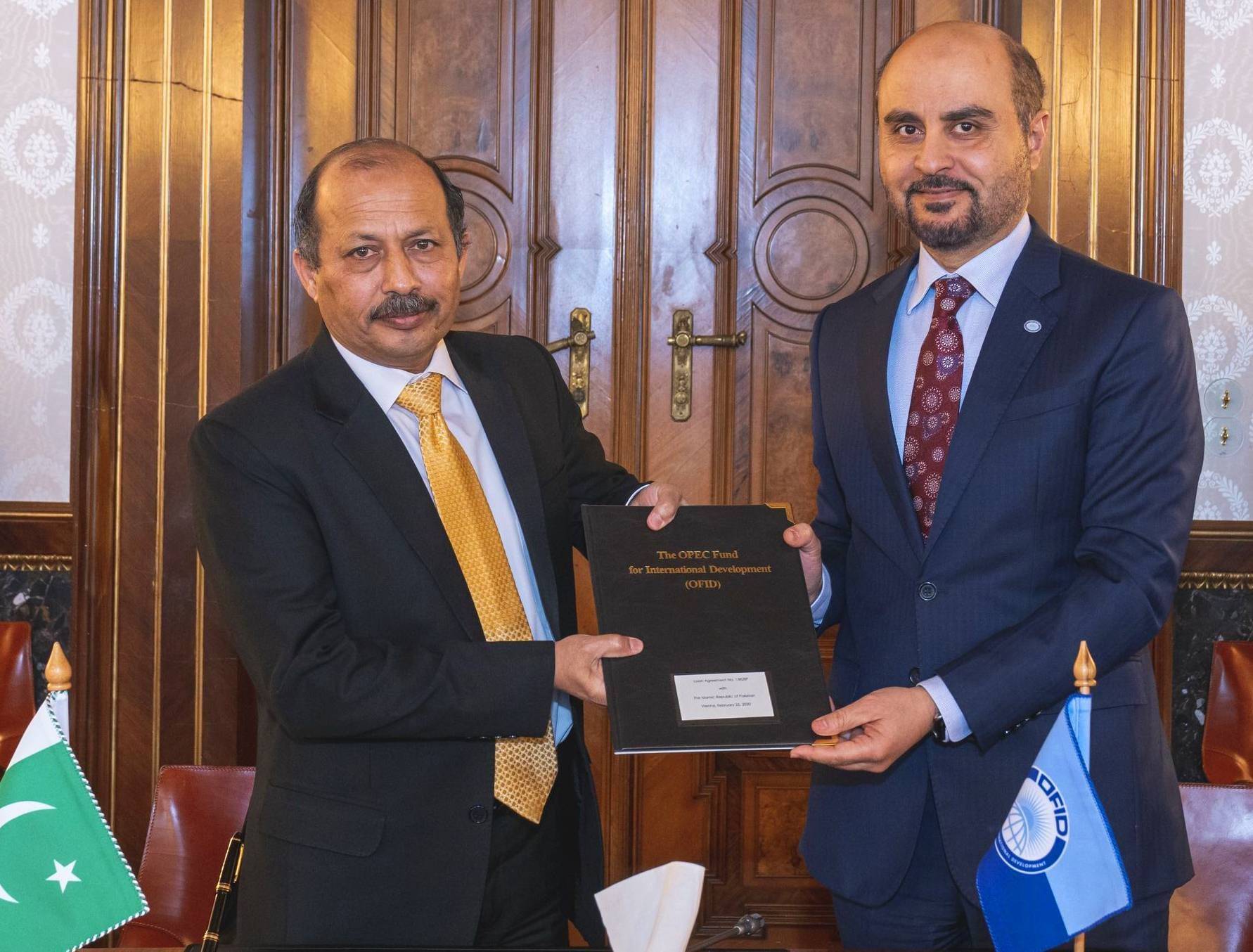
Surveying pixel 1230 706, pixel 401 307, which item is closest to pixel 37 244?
pixel 401 307

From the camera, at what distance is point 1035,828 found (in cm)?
163

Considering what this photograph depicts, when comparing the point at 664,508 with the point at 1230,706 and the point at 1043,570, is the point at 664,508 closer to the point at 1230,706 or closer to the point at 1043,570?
the point at 1043,570

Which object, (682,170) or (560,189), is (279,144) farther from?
(682,170)

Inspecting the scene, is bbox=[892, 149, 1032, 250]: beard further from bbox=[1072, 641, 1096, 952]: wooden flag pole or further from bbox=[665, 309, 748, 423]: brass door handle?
bbox=[665, 309, 748, 423]: brass door handle

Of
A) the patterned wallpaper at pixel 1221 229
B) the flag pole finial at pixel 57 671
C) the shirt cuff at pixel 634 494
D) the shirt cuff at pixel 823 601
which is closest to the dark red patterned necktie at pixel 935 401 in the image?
the shirt cuff at pixel 823 601

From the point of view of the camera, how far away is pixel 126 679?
12.2ft

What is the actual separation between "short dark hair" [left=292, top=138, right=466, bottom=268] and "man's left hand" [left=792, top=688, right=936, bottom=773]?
1047mm

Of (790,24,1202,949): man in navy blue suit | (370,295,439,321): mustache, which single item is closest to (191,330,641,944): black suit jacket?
(370,295,439,321): mustache

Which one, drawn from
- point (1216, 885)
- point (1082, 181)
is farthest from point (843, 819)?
point (1082, 181)

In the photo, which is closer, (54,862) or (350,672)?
(54,862)

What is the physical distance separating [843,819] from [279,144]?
2643mm

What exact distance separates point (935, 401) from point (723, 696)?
0.68 m

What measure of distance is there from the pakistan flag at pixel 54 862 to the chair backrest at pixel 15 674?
8.00ft

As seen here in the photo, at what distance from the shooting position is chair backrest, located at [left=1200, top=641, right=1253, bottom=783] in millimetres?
3711
